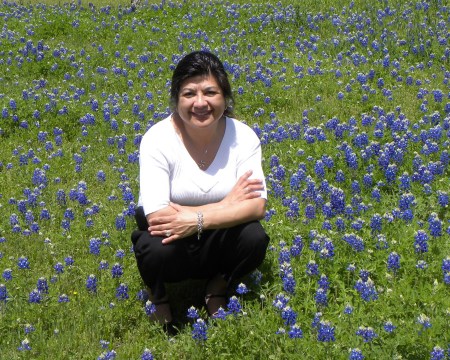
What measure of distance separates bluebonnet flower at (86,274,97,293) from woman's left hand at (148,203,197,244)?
1042 millimetres

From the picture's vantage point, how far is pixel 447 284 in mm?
5066

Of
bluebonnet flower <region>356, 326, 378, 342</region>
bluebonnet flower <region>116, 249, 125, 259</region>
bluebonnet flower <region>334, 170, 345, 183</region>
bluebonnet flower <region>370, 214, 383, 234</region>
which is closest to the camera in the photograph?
bluebonnet flower <region>356, 326, 378, 342</region>

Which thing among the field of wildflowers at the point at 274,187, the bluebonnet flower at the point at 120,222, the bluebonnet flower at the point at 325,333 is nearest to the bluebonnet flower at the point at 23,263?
the field of wildflowers at the point at 274,187

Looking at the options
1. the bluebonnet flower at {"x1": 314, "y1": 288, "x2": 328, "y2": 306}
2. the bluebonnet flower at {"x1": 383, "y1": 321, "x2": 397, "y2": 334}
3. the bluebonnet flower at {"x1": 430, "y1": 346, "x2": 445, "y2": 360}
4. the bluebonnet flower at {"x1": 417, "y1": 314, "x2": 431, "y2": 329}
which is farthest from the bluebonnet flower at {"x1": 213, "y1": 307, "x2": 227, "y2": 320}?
the bluebonnet flower at {"x1": 430, "y1": 346, "x2": 445, "y2": 360}

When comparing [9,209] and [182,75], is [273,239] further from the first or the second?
[9,209]

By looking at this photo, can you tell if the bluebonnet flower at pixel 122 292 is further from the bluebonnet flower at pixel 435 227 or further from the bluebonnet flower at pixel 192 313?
the bluebonnet flower at pixel 435 227

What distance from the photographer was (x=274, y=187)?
7023 mm

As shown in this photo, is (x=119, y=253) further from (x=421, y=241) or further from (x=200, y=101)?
(x=421, y=241)

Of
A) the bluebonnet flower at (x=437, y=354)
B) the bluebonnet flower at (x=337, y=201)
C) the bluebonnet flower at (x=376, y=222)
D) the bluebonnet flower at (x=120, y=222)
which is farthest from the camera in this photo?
the bluebonnet flower at (x=120, y=222)

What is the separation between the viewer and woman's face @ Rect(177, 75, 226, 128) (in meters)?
4.95

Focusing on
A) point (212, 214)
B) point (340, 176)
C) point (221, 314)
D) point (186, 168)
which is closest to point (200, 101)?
point (186, 168)

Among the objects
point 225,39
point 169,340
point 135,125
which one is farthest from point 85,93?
point 169,340

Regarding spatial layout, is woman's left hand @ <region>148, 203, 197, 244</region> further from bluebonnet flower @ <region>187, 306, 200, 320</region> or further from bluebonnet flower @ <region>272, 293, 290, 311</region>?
Result: bluebonnet flower @ <region>272, 293, 290, 311</region>

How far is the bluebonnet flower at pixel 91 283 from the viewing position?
5.55 metres
